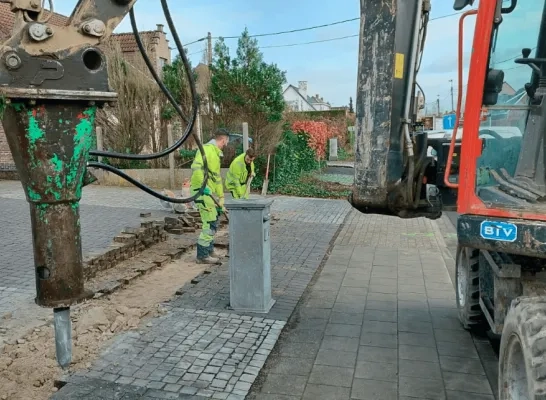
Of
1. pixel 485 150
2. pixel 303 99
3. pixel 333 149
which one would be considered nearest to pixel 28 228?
pixel 485 150

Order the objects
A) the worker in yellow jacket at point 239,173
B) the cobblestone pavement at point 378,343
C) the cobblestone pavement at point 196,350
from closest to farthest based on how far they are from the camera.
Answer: the cobblestone pavement at point 196,350 < the cobblestone pavement at point 378,343 < the worker in yellow jacket at point 239,173

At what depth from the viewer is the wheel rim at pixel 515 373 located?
2.55 m

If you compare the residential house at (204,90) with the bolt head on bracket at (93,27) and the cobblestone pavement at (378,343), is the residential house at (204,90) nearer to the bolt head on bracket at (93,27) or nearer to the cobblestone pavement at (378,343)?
the cobblestone pavement at (378,343)

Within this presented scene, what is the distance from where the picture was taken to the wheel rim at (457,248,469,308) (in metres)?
4.68

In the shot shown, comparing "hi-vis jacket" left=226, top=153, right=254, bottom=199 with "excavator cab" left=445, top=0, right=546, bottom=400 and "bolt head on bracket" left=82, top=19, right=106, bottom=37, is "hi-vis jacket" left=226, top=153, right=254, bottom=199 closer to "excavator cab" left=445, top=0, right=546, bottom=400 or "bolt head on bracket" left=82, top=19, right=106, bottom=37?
"excavator cab" left=445, top=0, right=546, bottom=400

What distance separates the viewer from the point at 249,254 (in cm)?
506

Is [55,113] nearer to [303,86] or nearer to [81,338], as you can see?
[81,338]

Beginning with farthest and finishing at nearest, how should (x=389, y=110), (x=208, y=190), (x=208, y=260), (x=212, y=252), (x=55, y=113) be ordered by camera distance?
(x=212, y=252), (x=208, y=260), (x=208, y=190), (x=389, y=110), (x=55, y=113)

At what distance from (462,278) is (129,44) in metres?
20.1

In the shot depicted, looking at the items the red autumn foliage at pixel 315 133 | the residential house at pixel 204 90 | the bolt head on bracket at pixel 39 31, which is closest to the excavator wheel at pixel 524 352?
the bolt head on bracket at pixel 39 31

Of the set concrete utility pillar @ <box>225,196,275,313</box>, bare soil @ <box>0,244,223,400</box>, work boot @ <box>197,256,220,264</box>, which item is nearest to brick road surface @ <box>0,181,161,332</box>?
bare soil @ <box>0,244,223,400</box>

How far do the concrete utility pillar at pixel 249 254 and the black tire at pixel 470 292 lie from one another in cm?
190

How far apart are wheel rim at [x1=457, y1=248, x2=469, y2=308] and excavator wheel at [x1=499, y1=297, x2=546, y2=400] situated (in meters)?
2.05

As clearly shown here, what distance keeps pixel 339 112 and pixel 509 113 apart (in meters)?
28.9
